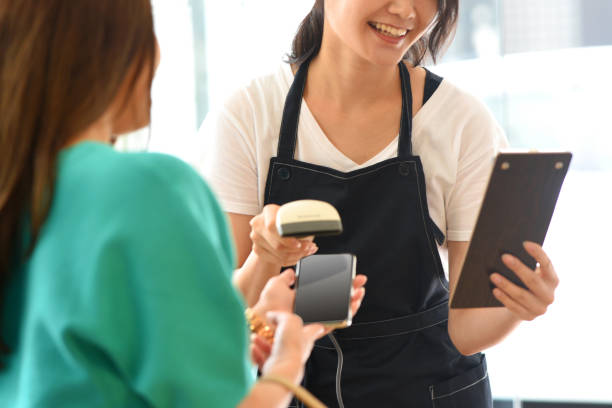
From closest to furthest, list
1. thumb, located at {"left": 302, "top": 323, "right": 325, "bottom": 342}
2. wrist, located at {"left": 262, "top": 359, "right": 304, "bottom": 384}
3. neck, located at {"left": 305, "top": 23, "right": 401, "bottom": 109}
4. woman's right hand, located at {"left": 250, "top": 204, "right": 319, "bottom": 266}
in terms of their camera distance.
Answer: wrist, located at {"left": 262, "top": 359, "right": 304, "bottom": 384} → thumb, located at {"left": 302, "top": 323, "right": 325, "bottom": 342} → woman's right hand, located at {"left": 250, "top": 204, "right": 319, "bottom": 266} → neck, located at {"left": 305, "top": 23, "right": 401, "bottom": 109}

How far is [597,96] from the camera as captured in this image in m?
2.69

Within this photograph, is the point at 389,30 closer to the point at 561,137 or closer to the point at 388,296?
the point at 388,296

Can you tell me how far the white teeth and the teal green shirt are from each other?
2.62 feet

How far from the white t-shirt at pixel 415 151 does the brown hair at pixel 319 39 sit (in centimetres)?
16

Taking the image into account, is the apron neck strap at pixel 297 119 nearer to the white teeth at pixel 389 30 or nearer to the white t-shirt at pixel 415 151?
the white t-shirt at pixel 415 151

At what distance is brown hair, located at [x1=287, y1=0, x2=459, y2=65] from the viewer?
4.97 feet

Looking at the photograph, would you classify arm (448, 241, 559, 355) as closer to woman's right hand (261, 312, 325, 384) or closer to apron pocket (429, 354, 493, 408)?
apron pocket (429, 354, 493, 408)

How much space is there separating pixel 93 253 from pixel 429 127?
0.95m

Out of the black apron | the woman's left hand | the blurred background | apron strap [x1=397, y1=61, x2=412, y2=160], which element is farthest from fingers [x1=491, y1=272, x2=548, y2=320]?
the blurred background

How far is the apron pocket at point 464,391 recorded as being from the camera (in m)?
1.31

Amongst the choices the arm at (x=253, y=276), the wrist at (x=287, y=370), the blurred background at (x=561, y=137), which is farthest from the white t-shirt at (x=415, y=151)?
the blurred background at (x=561, y=137)

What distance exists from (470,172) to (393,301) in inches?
11.8

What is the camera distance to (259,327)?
90 cm

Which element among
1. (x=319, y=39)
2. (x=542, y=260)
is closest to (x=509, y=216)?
(x=542, y=260)
